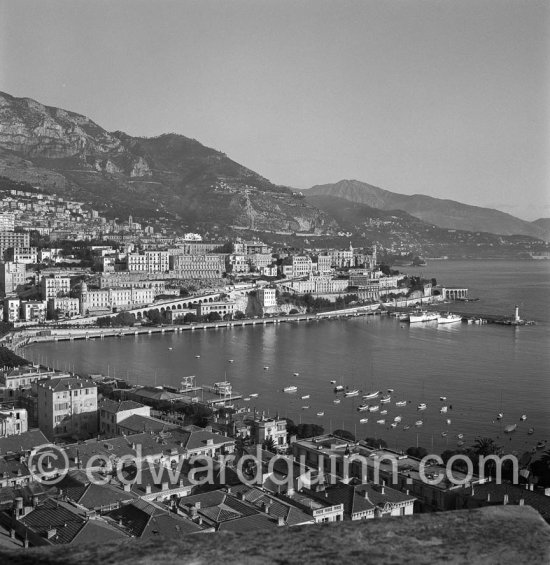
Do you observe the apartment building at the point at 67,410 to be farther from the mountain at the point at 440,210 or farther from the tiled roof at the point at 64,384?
the mountain at the point at 440,210

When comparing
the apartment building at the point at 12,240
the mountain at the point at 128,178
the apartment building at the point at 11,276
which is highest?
the mountain at the point at 128,178

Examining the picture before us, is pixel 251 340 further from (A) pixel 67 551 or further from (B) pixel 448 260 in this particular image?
(B) pixel 448 260

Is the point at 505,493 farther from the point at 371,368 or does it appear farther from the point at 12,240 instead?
the point at 12,240

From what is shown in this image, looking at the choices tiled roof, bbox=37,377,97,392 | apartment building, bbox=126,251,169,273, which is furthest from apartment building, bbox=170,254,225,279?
tiled roof, bbox=37,377,97,392

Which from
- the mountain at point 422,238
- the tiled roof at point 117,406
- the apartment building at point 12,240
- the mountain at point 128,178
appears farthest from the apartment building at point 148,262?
the mountain at point 422,238

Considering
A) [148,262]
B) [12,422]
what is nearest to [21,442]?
[12,422]

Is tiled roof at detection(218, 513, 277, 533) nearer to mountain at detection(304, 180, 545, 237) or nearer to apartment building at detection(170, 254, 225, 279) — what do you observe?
apartment building at detection(170, 254, 225, 279)
